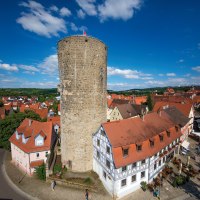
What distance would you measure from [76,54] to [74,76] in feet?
7.16

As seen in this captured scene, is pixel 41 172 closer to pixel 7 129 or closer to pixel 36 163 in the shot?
pixel 36 163

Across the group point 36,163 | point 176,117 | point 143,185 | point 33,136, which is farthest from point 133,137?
point 176,117

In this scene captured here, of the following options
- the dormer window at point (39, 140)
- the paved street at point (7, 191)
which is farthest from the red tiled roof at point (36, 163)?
the paved street at point (7, 191)

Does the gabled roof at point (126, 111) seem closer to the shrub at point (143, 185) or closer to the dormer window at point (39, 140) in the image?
the dormer window at point (39, 140)

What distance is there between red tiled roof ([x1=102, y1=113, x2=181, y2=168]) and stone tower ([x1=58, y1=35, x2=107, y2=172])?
276 centimetres

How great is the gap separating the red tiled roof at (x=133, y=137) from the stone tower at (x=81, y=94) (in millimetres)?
2759

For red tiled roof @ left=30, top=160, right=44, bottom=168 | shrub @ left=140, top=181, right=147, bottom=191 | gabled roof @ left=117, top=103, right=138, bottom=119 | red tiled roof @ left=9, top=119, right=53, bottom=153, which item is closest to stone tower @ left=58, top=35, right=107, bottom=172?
red tiled roof @ left=30, top=160, right=44, bottom=168

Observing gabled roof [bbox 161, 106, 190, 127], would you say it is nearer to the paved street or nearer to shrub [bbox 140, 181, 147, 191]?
shrub [bbox 140, 181, 147, 191]

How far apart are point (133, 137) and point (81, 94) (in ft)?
22.6

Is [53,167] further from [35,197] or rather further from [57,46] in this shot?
[57,46]

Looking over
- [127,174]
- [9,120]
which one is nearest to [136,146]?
[127,174]

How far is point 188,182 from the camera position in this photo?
55.9ft

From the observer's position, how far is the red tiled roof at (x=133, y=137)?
14.9 m

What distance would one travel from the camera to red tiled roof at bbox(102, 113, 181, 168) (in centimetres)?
1491
